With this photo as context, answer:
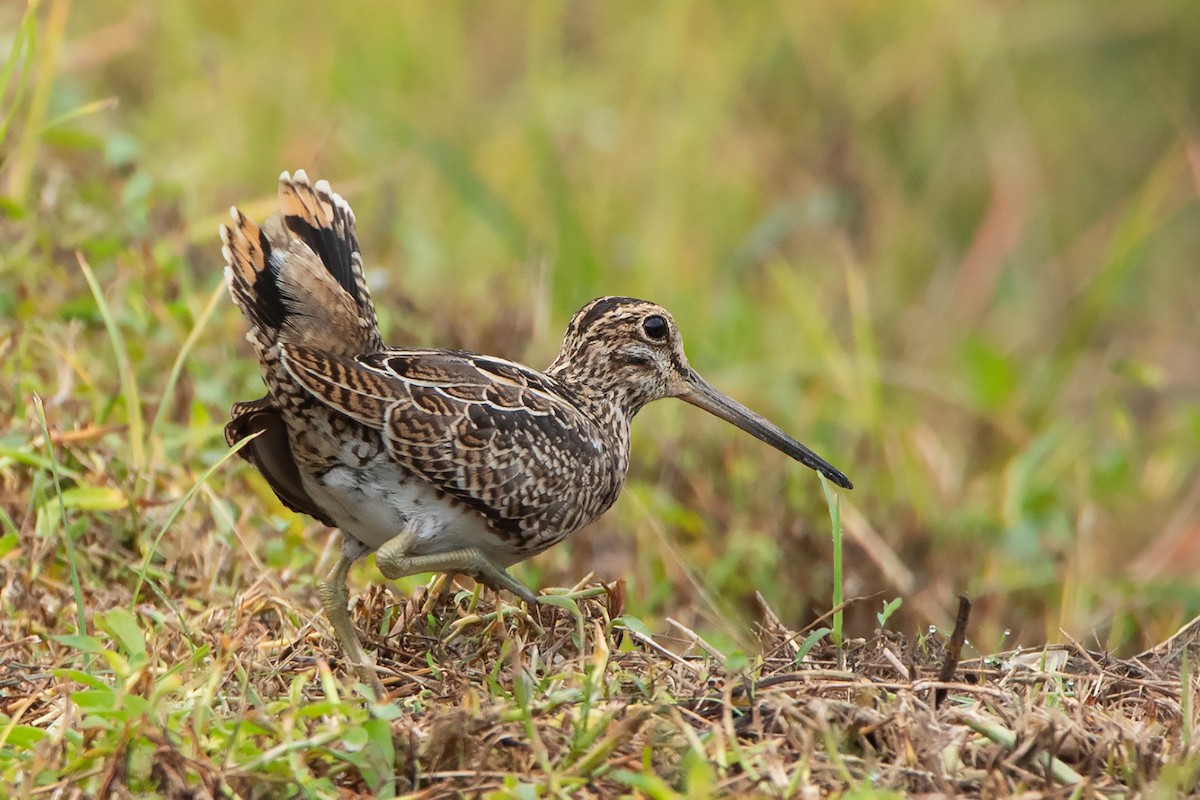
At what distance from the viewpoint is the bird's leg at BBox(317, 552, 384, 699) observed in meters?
3.62

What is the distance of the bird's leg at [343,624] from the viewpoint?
3.62m

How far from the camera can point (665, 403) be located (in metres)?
6.96

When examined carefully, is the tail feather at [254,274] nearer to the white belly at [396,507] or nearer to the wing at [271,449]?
the wing at [271,449]

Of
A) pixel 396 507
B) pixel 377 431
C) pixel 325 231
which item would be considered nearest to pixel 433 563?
pixel 396 507

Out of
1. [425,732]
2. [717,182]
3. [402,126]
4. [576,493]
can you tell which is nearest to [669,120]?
[717,182]

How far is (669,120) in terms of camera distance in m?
8.90

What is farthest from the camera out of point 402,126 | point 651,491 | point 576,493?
point 402,126

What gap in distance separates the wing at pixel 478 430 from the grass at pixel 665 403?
0.87ft

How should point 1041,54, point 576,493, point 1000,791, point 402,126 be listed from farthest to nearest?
point 1041,54
point 402,126
point 576,493
point 1000,791

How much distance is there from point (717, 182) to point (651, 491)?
10.7 ft

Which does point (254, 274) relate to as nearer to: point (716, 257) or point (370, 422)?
point (370, 422)

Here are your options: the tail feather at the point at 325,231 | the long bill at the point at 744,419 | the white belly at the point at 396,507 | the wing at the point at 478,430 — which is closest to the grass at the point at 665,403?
the white belly at the point at 396,507

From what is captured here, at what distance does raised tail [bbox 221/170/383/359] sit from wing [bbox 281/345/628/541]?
8cm

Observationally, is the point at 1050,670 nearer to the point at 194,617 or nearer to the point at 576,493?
the point at 576,493
